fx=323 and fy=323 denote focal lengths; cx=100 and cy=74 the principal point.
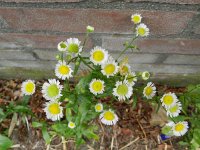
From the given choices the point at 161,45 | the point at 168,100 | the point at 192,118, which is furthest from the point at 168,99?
the point at 192,118

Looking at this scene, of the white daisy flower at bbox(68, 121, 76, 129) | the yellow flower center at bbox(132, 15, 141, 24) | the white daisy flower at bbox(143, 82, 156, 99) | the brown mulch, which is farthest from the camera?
the brown mulch

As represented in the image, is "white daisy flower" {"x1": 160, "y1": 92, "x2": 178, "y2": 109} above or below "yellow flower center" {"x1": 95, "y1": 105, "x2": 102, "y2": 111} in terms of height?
above

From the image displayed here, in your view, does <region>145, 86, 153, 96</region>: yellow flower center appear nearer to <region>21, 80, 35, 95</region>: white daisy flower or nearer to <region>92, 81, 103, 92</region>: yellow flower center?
<region>92, 81, 103, 92</region>: yellow flower center

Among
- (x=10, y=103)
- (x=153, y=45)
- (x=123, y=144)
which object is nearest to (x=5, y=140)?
(x=10, y=103)


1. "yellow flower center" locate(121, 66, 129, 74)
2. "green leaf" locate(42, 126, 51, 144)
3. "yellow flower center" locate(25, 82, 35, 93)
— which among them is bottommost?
"green leaf" locate(42, 126, 51, 144)

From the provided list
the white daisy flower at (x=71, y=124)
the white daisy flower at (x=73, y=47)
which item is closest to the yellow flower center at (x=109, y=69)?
the white daisy flower at (x=73, y=47)

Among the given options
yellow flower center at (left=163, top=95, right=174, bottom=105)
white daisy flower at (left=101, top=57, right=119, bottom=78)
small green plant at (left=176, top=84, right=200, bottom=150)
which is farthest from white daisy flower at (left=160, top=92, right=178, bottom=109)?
white daisy flower at (left=101, top=57, right=119, bottom=78)

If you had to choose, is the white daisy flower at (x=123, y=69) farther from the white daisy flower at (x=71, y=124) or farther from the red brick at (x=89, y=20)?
the white daisy flower at (x=71, y=124)
